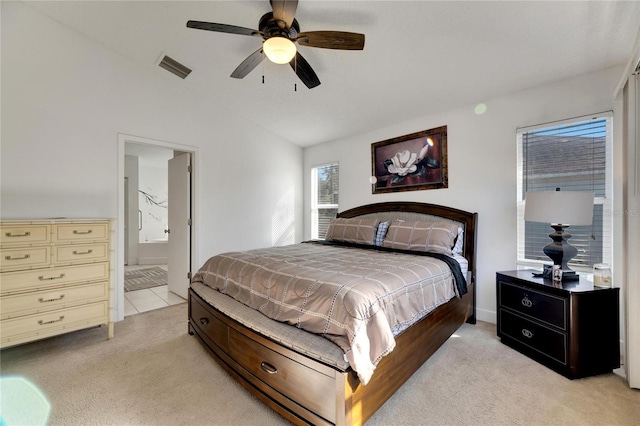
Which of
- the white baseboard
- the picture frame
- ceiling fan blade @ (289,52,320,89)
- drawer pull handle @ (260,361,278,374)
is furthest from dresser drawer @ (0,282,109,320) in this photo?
the white baseboard

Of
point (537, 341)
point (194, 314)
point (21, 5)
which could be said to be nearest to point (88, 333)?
point (194, 314)

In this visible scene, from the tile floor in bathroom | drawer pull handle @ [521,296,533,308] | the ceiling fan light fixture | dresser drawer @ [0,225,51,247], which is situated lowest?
the tile floor in bathroom

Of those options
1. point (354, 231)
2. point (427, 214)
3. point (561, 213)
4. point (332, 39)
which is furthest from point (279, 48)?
point (427, 214)

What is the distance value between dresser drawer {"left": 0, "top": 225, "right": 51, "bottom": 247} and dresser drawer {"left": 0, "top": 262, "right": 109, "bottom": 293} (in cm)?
25

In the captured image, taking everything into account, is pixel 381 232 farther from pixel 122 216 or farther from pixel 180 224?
pixel 122 216

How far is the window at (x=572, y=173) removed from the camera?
2.41 meters

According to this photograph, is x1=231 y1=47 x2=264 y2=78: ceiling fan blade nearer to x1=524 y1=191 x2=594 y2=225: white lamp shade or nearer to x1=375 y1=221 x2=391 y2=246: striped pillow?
x1=375 y1=221 x2=391 y2=246: striped pillow

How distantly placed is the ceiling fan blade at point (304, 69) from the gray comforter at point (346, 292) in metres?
1.62

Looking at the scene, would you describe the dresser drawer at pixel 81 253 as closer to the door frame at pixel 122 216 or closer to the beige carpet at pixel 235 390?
the door frame at pixel 122 216

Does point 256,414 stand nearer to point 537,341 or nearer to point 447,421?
point 447,421

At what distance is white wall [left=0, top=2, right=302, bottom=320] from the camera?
2590 mm

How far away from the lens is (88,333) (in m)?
2.79

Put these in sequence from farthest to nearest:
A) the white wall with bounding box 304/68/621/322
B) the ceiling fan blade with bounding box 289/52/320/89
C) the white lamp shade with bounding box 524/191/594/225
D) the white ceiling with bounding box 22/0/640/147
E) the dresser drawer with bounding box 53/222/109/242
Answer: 1. the white wall with bounding box 304/68/621/322
2. the dresser drawer with bounding box 53/222/109/242
3. the ceiling fan blade with bounding box 289/52/320/89
4. the white lamp shade with bounding box 524/191/594/225
5. the white ceiling with bounding box 22/0/640/147

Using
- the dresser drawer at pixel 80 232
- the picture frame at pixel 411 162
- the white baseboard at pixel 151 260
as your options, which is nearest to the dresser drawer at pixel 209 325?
the dresser drawer at pixel 80 232
